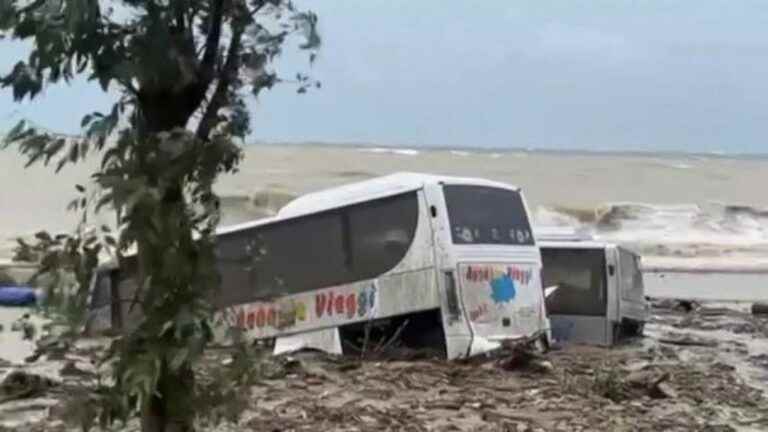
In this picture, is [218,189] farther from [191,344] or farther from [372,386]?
[372,386]

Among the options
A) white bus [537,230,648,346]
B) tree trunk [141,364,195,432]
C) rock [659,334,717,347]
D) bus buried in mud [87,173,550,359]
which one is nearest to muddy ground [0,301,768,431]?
bus buried in mud [87,173,550,359]

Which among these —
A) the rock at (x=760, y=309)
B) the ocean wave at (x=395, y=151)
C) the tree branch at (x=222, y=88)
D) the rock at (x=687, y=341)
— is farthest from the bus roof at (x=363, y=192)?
the ocean wave at (x=395, y=151)

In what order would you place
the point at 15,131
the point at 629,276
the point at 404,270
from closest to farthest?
the point at 15,131, the point at 404,270, the point at 629,276

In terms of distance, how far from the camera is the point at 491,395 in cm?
1170

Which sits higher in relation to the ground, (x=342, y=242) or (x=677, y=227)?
(x=677, y=227)

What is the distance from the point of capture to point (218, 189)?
17.5ft

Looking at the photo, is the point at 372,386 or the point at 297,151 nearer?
the point at 372,386

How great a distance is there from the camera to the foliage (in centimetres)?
481

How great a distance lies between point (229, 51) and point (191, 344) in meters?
1.06

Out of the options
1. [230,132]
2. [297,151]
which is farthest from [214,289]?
[297,151]

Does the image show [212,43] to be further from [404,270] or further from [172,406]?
[404,270]

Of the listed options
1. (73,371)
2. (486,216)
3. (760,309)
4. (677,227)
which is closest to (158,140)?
(73,371)

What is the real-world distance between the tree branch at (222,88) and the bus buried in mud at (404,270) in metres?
9.18

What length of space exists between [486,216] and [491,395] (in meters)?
3.90
